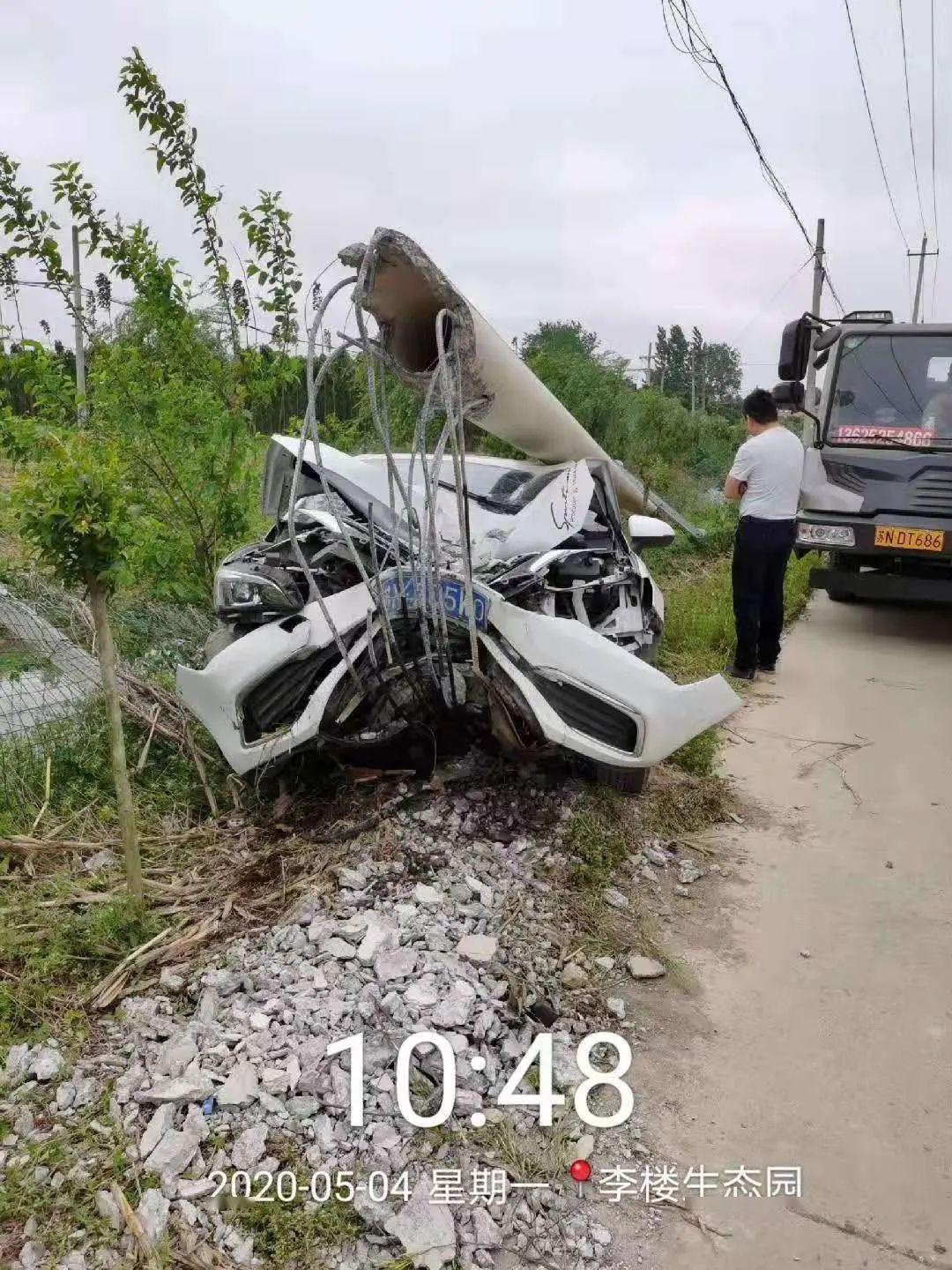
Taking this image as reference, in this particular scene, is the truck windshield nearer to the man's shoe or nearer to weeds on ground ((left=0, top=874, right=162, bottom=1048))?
the man's shoe

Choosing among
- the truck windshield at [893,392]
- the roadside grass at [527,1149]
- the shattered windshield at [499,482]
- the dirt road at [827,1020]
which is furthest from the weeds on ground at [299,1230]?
the truck windshield at [893,392]

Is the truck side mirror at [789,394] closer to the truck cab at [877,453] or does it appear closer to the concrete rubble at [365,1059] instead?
the truck cab at [877,453]

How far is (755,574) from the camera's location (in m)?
6.20

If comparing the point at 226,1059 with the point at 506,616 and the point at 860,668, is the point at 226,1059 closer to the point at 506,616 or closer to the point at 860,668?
the point at 506,616

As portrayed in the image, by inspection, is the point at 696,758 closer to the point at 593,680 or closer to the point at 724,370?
the point at 593,680

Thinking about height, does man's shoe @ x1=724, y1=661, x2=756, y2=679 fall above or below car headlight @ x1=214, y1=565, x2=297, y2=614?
below

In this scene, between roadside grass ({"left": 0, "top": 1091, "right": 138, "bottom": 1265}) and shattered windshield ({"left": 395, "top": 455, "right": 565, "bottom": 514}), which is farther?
shattered windshield ({"left": 395, "top": 455, "right": 565, "bottom": 514})

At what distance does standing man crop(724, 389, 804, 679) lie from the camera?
6.03 m

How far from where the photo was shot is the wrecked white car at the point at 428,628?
3348mm

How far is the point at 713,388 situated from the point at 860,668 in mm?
46566

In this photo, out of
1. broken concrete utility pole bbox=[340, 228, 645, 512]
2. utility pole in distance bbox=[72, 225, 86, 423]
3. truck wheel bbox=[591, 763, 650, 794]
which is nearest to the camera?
broken concrete utility pole bbox=[340, 228, 645, 512]

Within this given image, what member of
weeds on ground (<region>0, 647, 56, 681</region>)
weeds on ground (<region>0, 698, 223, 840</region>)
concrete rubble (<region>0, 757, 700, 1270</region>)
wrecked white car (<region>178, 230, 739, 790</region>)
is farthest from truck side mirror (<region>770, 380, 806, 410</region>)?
weeds on ground (<region>0, 647, 56, 681</region>)
